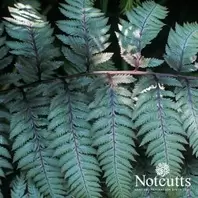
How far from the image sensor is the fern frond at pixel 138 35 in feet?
4.16

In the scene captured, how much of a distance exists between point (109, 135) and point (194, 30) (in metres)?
0.40

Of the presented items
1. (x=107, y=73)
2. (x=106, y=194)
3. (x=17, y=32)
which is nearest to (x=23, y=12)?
(x=17, y=32)

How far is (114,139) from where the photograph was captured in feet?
3.97

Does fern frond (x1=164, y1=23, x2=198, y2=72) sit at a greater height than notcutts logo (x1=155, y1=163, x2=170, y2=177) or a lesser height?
greater

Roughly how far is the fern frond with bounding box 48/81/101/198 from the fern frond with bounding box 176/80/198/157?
0.90 feet

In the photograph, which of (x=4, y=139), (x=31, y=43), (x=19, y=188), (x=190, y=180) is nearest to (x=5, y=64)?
(x=31, y=43)

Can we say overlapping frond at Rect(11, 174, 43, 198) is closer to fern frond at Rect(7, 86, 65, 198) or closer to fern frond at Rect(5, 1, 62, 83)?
fern frond at Rect(7, 86, 65, 198)

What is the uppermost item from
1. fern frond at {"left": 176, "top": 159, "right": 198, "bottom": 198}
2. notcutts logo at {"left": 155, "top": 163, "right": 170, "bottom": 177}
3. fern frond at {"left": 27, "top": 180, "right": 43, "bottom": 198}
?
notcutts logo at {"left": 155, "top": 163, "right": 170, "bottom": 177}

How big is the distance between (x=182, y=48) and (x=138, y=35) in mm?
135

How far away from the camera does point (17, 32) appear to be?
1254 mm

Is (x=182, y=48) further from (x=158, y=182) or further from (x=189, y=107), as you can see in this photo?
(x=158, y=182)

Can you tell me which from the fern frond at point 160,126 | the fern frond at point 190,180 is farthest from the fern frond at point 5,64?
the fern frond at point 190,180

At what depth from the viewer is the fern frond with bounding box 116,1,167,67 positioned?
1267 mm

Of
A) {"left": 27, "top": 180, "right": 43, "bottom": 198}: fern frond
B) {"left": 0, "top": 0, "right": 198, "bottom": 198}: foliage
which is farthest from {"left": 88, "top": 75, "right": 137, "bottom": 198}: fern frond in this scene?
{"left": 27, "top": 180, "right": 43, "bottom": 198}: fern frond
